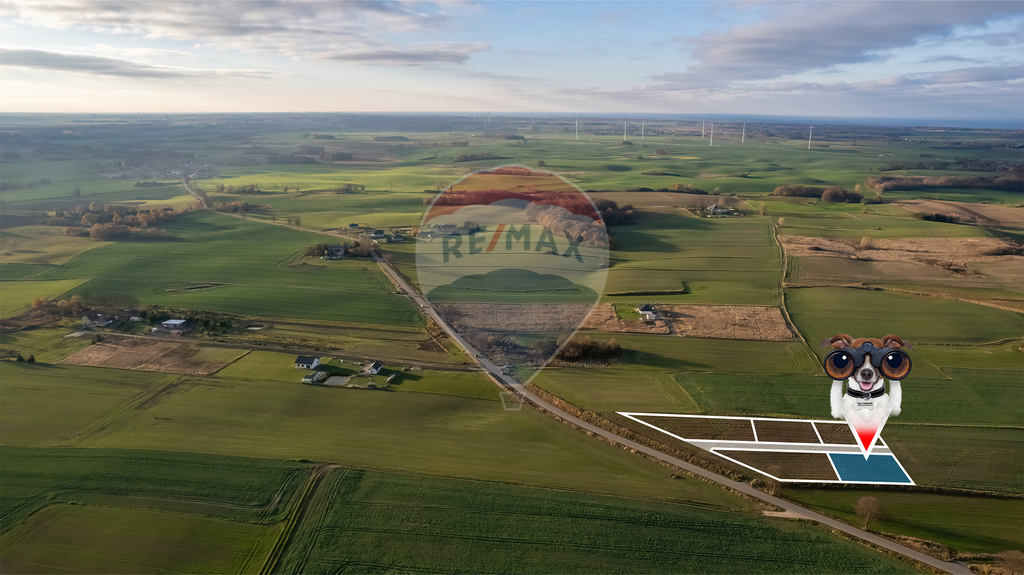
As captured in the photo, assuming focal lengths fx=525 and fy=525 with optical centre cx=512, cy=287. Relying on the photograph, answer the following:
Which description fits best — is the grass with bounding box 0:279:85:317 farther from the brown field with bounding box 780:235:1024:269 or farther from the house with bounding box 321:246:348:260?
the brown field with bounding box 780:235:1024:269

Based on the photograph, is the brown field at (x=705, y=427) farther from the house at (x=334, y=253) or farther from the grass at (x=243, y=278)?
the house at (x=334, y=253)

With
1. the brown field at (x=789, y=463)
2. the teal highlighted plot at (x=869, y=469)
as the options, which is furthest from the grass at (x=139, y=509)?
the teal highlighted plot at (x=869, y=469)

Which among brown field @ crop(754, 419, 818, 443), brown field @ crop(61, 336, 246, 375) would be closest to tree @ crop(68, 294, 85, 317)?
brown field @ crop(61, 336, 246, 375)

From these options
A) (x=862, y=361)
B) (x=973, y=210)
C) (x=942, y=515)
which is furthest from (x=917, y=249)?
(x=862, y=361)

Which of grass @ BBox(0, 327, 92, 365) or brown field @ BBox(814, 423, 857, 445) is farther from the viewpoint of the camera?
grass @ BBox(0, 327, 92, 365)

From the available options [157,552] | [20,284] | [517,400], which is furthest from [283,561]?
[20,284]

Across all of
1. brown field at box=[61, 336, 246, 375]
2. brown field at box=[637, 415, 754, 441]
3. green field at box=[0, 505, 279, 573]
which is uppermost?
brown field at box=[61, 336, 246, 375]
